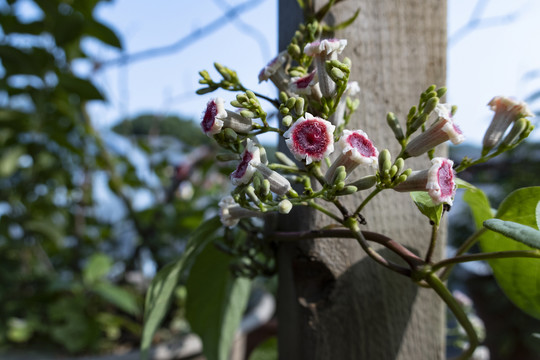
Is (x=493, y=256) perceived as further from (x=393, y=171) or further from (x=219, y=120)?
(x=219, y=120)

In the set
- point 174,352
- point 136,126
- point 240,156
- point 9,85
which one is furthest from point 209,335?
point 136,126

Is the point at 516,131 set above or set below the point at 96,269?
above

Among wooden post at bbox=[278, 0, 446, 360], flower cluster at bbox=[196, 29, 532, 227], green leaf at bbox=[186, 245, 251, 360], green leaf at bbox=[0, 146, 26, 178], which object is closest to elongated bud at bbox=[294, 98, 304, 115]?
flower cluster at bbox=[196, 29, 532, 227]

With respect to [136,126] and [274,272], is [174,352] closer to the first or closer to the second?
[274,272]

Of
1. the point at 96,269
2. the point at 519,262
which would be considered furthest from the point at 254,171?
the point at 96,269

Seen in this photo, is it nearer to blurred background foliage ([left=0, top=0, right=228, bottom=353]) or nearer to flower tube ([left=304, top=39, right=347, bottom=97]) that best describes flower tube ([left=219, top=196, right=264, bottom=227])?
flower tube ([left=304, top=39, right=347, bottom=97])

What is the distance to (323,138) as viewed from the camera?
0.84ft

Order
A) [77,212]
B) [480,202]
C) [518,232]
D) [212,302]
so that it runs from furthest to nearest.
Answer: [77,212] < [212,302] < [480,202] < [518,232]

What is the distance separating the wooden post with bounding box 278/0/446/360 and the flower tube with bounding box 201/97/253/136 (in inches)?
4.5

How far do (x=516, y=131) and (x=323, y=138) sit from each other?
0.14 meters

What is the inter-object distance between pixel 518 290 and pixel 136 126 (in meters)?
6.83

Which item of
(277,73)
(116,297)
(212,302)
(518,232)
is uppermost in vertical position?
(277,73)

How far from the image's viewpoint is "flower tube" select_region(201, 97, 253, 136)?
0.28 metres

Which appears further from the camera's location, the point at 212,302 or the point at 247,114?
the point at 212,302
